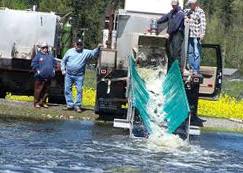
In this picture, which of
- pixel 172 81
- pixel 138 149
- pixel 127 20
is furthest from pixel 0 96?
pixel 138 149

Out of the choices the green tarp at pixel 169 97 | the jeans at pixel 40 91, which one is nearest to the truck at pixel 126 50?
the green tarp at pixel 169 97

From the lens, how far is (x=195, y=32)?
62.0ft

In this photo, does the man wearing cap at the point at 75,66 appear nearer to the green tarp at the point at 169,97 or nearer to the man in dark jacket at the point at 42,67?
the man in dark jacket at the point at 42,67

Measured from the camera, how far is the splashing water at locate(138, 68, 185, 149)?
14156 mm

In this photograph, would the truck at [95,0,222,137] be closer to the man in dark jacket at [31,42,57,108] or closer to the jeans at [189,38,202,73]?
the jeans at [189,38,202,73]

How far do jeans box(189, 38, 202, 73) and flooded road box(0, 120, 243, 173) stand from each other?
2.57 metres

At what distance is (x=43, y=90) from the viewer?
68.8ft

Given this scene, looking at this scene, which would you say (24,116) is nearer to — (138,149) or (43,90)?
(43,90)

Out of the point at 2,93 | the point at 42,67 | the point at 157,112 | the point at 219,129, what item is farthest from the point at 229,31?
the point at 157,112

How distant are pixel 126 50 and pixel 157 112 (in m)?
3.43

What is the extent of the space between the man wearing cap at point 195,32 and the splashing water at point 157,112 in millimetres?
1593

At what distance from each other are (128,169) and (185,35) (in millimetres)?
8001

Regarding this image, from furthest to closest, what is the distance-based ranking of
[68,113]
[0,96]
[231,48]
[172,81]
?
1. [231,48]
2. [0,96]
3. [68,113]
4. [172,81]

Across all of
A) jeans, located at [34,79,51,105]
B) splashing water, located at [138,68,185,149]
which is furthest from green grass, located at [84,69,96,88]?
splashing water, located at [138,68,185,149]
